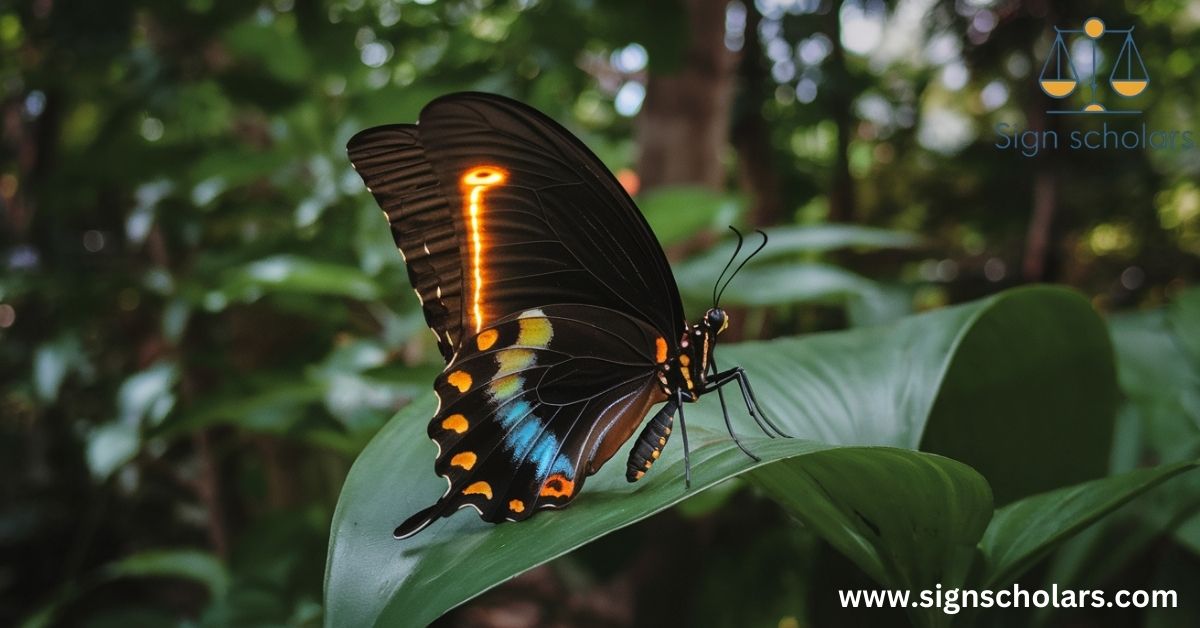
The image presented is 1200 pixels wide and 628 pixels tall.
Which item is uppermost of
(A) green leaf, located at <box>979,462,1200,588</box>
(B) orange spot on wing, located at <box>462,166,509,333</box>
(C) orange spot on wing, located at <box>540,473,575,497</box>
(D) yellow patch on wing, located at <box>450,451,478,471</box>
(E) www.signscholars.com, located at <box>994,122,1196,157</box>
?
(B) orange spot on wing, located at <box>462,166,509,333</box>

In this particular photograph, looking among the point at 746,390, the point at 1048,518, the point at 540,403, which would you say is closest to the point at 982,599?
the point at 1048,518

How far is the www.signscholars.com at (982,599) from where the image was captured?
1.42ft

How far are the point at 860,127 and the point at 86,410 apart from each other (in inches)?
75.3

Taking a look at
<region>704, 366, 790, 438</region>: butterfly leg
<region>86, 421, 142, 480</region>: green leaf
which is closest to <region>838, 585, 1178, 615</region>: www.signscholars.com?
<region>704, 366, 790, 438</region>: butterfly leg

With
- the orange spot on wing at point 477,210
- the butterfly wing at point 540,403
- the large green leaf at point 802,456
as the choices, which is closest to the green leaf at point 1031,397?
the large green leaf at point 802,456

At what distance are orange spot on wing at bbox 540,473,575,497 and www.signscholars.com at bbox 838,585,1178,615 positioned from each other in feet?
0.68

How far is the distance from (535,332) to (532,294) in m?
0.02

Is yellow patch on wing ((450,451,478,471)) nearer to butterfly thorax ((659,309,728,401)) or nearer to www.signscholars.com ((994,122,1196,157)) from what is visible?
butterfly thorax ((659,309,728,401))

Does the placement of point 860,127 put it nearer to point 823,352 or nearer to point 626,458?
point 823,352

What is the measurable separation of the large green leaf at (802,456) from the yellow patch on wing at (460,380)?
0.09ft

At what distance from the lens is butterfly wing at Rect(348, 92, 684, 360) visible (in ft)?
1.48

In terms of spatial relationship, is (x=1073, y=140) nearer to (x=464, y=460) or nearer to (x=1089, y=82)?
(x=1089, y=82)

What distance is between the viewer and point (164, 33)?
124 cm

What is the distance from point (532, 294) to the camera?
1.59 feet
